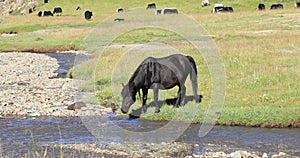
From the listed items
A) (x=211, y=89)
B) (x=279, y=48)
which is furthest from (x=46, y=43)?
(x=211, y=89)

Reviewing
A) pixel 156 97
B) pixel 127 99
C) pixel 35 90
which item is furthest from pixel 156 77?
pixel 35 90

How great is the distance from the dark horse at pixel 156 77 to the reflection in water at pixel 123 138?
917 millimetres

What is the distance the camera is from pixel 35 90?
79.5 ft

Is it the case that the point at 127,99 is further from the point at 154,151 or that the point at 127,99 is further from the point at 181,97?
the point at 154,151

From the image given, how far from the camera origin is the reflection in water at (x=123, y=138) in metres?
14.0

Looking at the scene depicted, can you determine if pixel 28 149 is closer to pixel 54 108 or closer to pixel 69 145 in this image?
pixel 69 145

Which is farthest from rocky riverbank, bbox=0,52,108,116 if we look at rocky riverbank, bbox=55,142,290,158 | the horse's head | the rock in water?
rocky riverbank, bbox=55,142,290,158

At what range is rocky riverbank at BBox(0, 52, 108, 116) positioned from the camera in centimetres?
1950

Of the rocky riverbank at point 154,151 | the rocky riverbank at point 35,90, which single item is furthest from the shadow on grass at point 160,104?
the rocky riverbank at point 154,151

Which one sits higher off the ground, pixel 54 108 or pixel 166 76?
pixel 166 76

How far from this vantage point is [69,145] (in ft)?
46.8

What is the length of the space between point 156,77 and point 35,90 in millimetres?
8951

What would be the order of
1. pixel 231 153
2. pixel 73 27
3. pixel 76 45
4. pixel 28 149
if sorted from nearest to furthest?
pixel 231 153 < pixel 28 149 < pixel 76 45 < pixel 73 27

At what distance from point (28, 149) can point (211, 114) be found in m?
6.13
